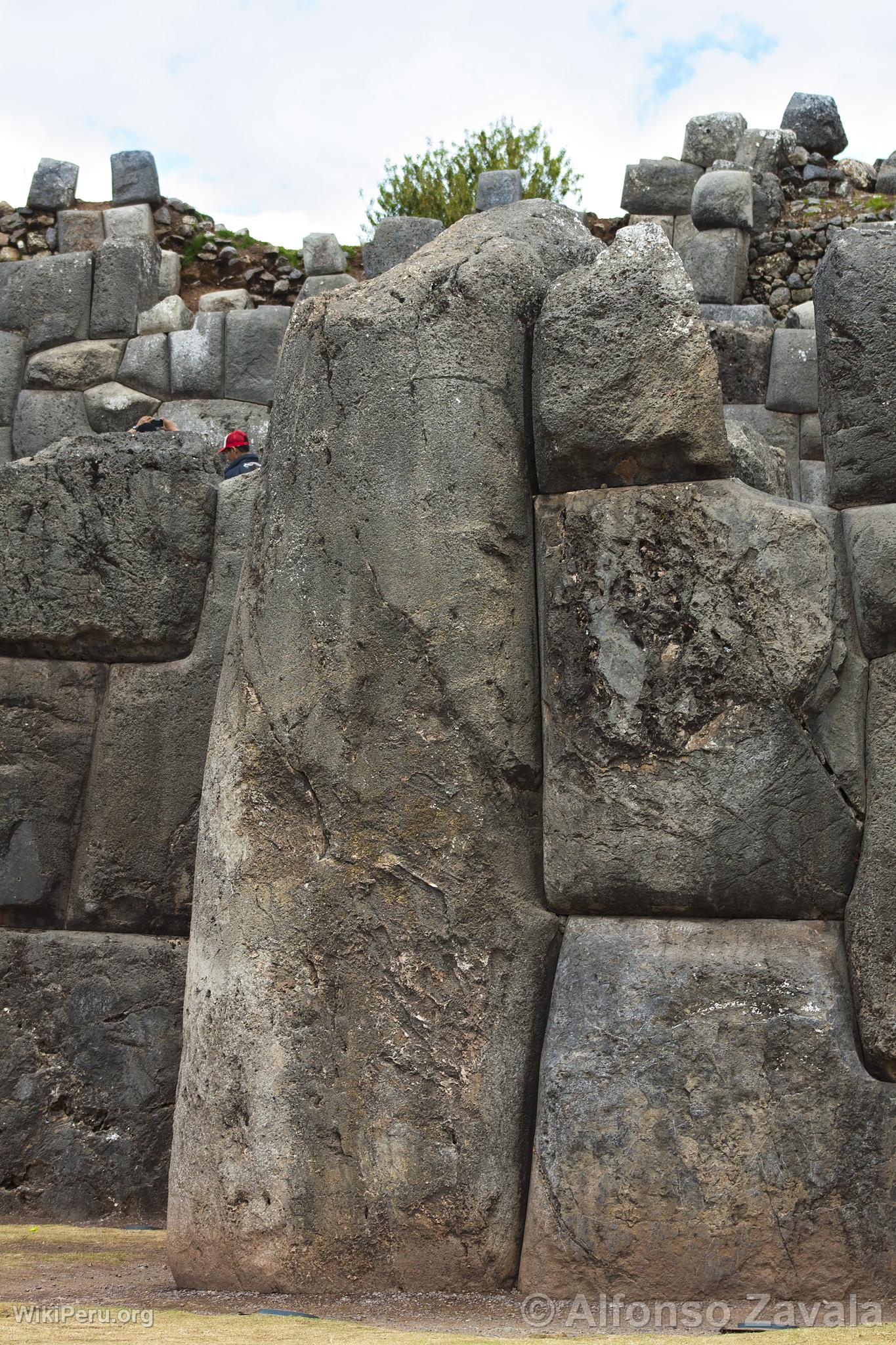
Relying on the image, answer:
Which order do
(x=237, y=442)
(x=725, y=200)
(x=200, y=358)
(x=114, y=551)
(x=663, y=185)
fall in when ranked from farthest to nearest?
(x=663, y=185) < (x=725, y=200) < (x=200, y=358) < (x=237, y=442) < (x=114, y=551)

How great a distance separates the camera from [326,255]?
48.0ft

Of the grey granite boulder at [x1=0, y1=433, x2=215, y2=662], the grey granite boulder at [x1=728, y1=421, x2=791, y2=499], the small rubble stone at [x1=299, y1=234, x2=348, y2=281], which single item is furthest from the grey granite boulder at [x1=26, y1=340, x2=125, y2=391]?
the grey granite boulder at [x1=728, y1=421, x2=791, y2=499]

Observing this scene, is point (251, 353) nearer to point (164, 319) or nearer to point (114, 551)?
point (164, 319)

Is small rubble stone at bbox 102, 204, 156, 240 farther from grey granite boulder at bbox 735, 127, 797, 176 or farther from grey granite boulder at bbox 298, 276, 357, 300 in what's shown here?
grey granite boulder at bbox 735, 127, 797, 176

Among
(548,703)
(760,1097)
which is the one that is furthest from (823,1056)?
(548,703)

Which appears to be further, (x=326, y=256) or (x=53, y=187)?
(x=53, y=187)

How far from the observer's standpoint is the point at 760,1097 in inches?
123

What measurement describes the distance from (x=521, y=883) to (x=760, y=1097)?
73 cm

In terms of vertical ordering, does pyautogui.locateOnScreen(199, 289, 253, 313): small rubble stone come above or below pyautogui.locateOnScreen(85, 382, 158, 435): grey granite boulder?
above

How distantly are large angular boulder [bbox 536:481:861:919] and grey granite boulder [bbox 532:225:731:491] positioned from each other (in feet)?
0.31

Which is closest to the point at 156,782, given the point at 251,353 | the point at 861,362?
the point at 861,362

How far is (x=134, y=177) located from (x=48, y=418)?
163 inches

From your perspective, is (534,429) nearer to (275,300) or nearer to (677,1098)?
(677,1098)

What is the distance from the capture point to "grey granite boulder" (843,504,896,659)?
3.23 meters
